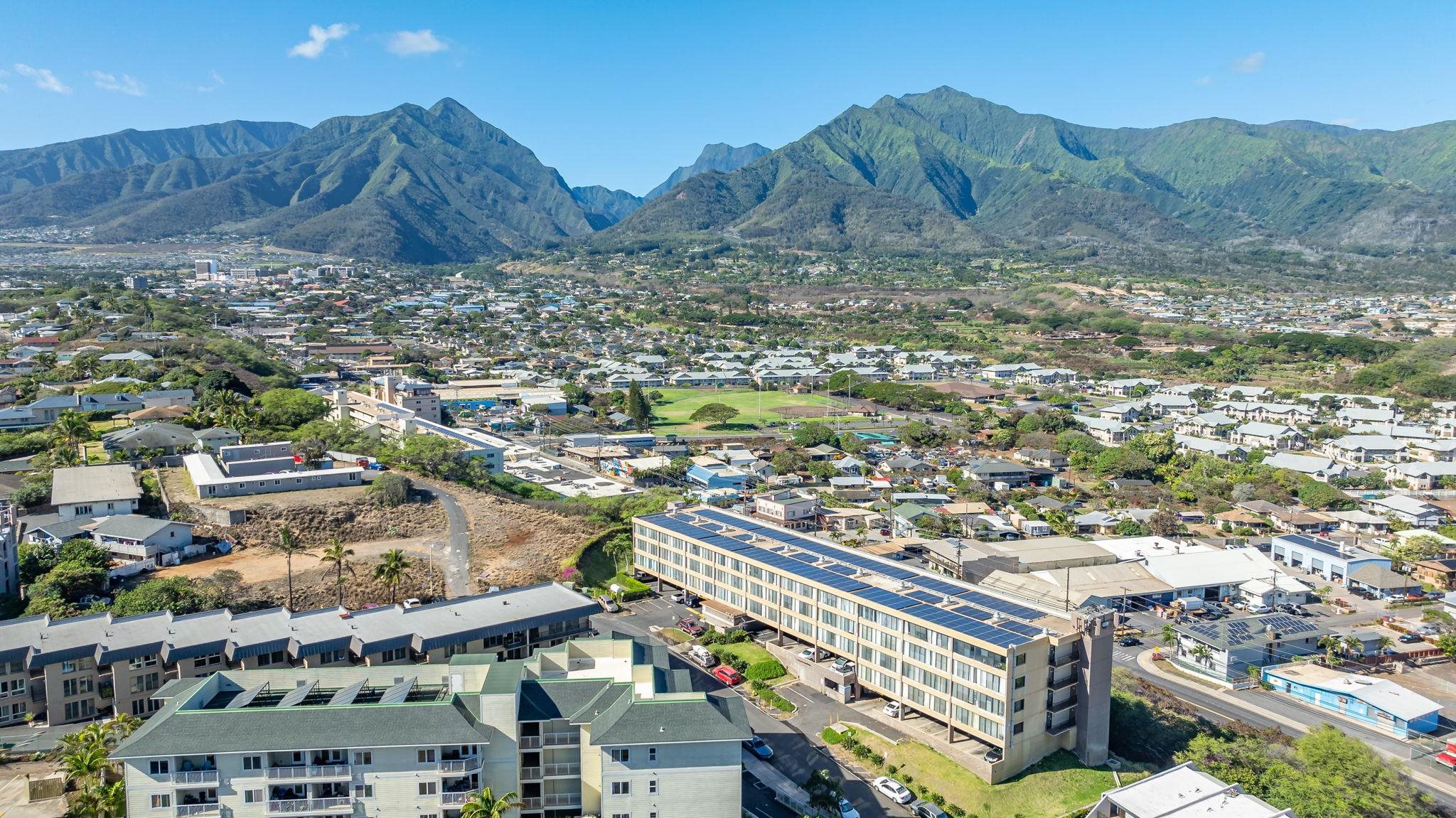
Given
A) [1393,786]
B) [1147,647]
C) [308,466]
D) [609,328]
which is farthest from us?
[609,328]

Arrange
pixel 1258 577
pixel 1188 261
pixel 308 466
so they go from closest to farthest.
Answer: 1. pixel 1258 577
2. pixel 308 466
3. pixel 1188 261

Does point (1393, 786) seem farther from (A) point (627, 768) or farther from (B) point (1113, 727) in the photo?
(A) point (627, 768)

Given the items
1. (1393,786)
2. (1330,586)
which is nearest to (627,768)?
(1393,786)

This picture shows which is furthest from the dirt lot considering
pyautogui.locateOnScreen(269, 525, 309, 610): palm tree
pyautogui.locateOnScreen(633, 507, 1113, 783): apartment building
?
pyautogui.locateOnScreen(633, 507, 1113, 783): apartment building

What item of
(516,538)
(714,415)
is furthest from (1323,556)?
(714,415)

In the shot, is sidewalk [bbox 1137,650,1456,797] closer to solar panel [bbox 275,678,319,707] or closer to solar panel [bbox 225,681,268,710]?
solar panel [bbox 275,678,319,707]
